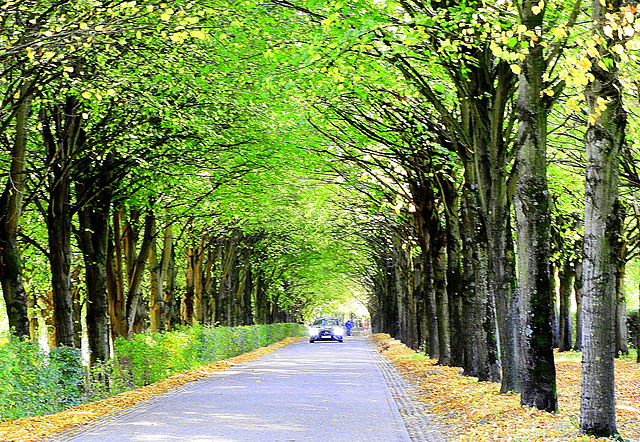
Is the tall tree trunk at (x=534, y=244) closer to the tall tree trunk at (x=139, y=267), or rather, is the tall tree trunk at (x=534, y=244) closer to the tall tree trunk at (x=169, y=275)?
the tall tree trunk at (x=139, y=267)

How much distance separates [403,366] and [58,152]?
13.5 m

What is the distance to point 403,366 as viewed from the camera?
25.5 meters

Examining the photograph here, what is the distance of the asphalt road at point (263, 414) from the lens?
10586 mm

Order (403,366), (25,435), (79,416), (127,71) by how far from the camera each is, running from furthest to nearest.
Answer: (403,366) → (127,71) → (79,416) → (25,435)

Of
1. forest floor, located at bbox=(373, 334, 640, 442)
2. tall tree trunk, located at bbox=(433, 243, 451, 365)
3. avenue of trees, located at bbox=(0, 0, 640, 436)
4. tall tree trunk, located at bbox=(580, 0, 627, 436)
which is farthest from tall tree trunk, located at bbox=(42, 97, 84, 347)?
tall tree trunk, located at bbox=(580, 0, 627, 436)

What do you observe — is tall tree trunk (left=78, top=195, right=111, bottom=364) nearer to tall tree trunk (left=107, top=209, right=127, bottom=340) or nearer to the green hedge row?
the green hedge row

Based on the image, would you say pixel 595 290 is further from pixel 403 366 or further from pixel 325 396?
pixel 403 366

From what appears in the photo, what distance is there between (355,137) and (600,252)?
41.3 feet

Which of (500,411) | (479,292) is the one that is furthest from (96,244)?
(500,411)

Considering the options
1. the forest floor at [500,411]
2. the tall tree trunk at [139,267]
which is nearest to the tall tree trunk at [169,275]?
the tall tree trunk at [139,267]

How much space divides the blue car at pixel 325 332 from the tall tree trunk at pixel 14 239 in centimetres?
4442

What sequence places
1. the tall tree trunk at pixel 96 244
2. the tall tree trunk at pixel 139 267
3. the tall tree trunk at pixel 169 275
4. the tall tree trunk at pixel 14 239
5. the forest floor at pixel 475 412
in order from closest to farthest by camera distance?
the forest floor at pixel 475 412
the tall tree trunk at pixel 14 239
the tall tree trunk at pixel 96 244
the tall tree trunk at pixel 139 267
the tall tree trunk at pixel 169 275

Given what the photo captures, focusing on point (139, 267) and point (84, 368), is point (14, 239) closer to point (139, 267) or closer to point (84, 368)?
point (84, 368)

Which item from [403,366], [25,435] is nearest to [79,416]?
[25,435]
